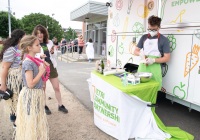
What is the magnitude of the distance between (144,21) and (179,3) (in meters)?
0.73

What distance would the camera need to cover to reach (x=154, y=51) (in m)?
3.22

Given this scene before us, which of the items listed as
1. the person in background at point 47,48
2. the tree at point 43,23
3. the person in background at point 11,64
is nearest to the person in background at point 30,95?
the person in background at point 11,64

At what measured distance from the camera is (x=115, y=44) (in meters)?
4.86

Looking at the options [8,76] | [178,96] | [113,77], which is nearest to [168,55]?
[178,96]

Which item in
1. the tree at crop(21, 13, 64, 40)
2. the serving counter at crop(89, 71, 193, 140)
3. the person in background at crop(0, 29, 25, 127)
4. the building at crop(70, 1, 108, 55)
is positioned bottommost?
the serving counter at crop(89, 71, 193, 140)

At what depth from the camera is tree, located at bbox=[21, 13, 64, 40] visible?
167 feet

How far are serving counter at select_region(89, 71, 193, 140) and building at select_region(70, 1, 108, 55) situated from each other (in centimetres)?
1169

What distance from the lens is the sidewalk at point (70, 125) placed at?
311 cm

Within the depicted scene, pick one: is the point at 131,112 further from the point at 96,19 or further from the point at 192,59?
the point at 96,19

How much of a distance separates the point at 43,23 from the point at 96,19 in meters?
39.2

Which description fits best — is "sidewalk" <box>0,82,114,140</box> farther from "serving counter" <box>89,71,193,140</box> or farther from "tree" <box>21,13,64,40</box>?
"tree" <box>21,13,64,40</box>

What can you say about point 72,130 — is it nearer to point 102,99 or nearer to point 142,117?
point 102,99

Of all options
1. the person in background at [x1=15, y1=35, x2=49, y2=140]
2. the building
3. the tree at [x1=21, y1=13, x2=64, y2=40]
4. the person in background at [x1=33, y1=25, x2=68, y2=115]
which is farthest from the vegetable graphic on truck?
the tree at [x1=21, y1=13, x2=64, y2=40]

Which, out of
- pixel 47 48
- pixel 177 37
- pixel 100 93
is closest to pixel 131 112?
pixel 100 93
